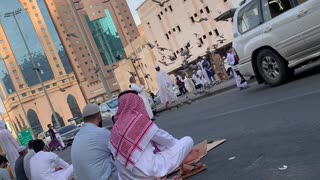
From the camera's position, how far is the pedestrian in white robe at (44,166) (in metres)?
6.79

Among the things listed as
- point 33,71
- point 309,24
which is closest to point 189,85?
point 309,24

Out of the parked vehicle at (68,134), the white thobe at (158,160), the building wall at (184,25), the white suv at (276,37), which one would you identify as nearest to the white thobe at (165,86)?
the white suv at (276,37)

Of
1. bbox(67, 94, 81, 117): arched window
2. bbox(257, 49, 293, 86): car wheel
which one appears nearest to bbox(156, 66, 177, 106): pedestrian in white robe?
bbox(257, 49, 293, 86): car wheel

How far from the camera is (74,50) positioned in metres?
132

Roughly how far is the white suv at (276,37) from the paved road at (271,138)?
2.63 ft

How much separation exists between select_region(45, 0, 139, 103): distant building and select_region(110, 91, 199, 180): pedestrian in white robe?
112 meters

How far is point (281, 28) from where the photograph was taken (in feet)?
31.1

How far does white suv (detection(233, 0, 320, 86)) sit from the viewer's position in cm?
899

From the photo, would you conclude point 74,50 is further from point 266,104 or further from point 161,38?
point 266,104

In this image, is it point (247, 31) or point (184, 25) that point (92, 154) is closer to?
point (247, 31)

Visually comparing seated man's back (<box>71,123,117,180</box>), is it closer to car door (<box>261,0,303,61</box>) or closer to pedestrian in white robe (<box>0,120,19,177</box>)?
car door (<box>261,0,303,61</box>)

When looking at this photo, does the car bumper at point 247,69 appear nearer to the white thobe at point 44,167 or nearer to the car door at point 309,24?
the car door at point 309,24

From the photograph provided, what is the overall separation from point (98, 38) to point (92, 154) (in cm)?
12581

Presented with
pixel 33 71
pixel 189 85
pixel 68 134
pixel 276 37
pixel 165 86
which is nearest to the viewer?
pixel 276 37
